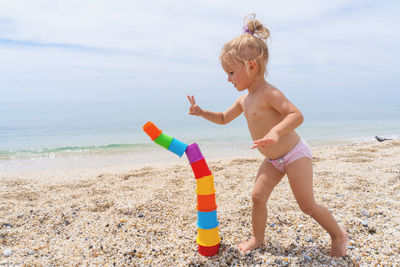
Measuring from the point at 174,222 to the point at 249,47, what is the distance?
1921 mm

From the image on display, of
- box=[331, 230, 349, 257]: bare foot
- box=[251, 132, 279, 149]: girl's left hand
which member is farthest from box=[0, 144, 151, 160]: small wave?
box=[251, 132, 279, 149]: girl's left hand

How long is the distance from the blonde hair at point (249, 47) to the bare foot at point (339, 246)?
1.50 m

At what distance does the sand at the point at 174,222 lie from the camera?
2416 mm

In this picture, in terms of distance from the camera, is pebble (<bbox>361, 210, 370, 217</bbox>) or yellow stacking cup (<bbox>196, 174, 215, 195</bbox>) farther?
pebble (<bbox>361, 210, 370, 217</bbox>)

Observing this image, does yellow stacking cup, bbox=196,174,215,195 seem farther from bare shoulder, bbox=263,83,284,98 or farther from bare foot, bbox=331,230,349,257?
bare foot, bbox=331,230,349,257

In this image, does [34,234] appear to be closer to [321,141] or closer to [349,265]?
[349,265]

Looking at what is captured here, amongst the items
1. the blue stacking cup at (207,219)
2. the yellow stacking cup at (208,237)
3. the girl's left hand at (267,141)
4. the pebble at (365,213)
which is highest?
the girl's left hand at (267,141)

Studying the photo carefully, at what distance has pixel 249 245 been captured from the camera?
8.20ft

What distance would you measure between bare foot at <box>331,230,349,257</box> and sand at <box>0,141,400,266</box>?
54 mm

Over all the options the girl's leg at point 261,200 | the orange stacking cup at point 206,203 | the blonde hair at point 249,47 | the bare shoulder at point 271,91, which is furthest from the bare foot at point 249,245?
the blonde hair at point 249,47

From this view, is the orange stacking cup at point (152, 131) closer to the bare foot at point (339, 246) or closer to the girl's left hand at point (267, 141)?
the girl's left hand at point (267, 141)

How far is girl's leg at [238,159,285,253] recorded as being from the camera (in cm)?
244

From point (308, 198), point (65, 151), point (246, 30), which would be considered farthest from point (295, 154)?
point (65, 151)

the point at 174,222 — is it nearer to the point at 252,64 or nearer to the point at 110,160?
the point at 252,64
